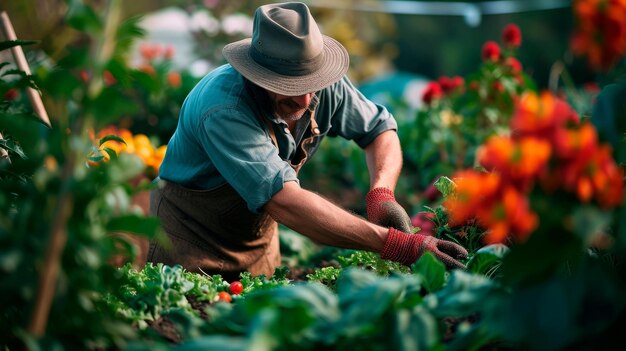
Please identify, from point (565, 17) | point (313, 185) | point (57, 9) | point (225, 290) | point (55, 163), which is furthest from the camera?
point (565, 17)

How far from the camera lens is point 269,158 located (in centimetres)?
296

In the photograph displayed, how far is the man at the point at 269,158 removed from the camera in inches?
114

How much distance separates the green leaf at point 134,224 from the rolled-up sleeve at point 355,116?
1.85 metres

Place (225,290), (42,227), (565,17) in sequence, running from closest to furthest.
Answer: (42,227) → (225,290) → (565,17)

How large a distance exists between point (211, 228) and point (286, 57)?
99 cm

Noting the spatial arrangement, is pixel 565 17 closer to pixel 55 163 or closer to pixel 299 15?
pixel 299 15

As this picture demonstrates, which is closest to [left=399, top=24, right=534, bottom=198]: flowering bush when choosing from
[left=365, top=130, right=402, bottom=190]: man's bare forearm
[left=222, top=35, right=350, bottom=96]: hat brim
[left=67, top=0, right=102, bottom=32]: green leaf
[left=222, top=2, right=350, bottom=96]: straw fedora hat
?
[left=365, top=130, right=402, bottom=190]: man's bare forearm

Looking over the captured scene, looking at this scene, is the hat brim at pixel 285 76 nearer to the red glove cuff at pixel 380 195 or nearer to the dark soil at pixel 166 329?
the red glove cuff at pixel 380 195

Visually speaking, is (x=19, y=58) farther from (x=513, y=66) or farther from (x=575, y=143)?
(x=513, y=66)

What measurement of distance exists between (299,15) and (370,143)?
96 cm

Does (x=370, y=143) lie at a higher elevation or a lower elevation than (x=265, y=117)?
lower

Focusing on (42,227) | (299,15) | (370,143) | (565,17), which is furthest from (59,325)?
(565,17)

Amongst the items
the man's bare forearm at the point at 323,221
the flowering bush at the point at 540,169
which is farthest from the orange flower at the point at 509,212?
the man's bare forearm at the point at 323,221

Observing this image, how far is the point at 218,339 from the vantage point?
1.65 metres
